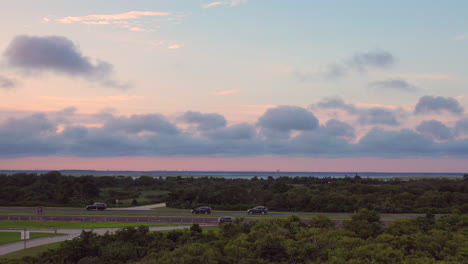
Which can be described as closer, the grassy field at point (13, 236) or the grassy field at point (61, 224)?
the grassy field at point (13, 236)

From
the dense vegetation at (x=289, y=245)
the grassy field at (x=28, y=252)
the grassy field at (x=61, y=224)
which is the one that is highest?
the dense vegetation at (x=289, y=245)

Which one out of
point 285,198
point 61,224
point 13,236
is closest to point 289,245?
point 13,236

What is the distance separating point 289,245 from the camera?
76.2 feet

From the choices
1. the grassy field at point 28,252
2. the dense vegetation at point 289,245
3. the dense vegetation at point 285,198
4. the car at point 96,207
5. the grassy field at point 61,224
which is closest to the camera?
the dense vegetation at point 289,245

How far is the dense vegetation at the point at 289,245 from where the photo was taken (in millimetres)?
21422

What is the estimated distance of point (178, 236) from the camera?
3052 centimetres

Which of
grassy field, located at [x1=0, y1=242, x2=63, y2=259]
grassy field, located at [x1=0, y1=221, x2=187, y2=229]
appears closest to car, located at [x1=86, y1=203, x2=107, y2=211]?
grassy field, located at [x1=0, y1=221, x2=187, y2=229]

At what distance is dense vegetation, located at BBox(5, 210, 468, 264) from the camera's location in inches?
843

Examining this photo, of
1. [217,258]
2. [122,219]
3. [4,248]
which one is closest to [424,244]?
[217,258]

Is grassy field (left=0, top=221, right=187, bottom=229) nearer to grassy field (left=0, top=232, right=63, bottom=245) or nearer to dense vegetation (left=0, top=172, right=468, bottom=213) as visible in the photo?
grassy field (left=0, top=232, right=63, bottom=245)

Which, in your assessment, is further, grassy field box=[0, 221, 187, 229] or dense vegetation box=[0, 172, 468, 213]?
dense vegetation box=[0, 172, 468, 213]

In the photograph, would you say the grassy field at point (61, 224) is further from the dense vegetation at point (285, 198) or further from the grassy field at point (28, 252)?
the dense vegetation at point (285, 198)

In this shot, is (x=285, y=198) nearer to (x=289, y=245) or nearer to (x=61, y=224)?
(x=61, y=224)

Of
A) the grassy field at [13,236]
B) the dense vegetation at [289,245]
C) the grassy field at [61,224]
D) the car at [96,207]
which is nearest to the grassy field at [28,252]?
the grassy field at [13,236]
